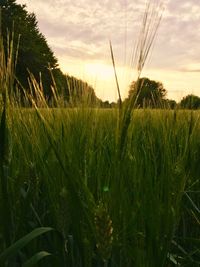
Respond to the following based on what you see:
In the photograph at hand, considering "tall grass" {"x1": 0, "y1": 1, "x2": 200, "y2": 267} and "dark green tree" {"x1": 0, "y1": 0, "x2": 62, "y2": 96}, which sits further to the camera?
"dark green tree" {"x1": 0, "y1": 0, "x2": 62, "y2": 96}

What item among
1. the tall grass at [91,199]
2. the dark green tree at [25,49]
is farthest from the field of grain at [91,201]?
the dark green tree at [25,49]

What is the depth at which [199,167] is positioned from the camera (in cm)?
130

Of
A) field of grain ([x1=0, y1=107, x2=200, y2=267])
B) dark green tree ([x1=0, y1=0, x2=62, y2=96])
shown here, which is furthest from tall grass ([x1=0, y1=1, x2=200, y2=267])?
dark green tree ([x1=0, y1=0, x2=62, y2=96])

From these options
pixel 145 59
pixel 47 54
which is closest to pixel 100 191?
pixel 145 59

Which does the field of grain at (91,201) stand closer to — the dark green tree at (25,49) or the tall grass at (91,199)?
the tall grass at (91,199)

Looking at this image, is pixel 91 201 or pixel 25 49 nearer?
pixel 91 201

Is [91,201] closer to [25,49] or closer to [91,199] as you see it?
[91,199]

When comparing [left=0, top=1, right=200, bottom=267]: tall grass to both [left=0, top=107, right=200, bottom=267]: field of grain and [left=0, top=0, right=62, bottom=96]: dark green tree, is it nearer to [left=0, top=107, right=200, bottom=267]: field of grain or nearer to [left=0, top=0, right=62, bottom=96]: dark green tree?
[left=0, top=107, right=200, bottom=267]: field of grain

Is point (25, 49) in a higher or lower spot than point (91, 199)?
higher

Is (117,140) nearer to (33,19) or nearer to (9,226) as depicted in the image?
(9,226)

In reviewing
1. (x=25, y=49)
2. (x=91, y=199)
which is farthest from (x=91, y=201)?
(x=25, y=49)

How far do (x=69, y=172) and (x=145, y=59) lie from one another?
0.21m

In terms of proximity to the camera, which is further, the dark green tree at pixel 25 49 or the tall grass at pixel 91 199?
the dark green tree at pixel 25 49

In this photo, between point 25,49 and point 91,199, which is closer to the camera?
point 91,199
